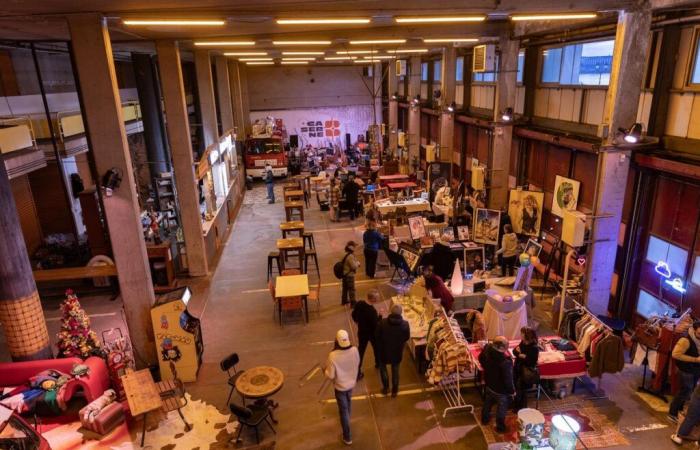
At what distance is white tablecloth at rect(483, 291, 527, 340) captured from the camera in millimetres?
8258

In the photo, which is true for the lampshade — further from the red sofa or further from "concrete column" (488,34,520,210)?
the red sofa

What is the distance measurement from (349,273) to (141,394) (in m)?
4.94

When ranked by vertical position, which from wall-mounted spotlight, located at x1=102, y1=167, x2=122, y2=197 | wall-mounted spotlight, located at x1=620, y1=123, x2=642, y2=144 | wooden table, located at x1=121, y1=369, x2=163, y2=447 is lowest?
wooden table, located at x1=121, y1=369, x2=163, y2=447

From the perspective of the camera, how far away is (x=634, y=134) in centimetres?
796

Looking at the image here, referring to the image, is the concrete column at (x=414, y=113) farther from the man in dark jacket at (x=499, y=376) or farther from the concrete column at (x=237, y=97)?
the man in dark jacket at (x=499, y=376)

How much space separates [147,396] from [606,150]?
8910 mm

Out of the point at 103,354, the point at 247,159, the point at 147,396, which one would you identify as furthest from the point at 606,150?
the point at 247,159

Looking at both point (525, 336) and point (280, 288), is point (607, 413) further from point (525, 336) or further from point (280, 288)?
point (280, 288)

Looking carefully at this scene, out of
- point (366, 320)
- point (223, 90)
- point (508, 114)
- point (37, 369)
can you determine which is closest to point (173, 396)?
point (37, 369)

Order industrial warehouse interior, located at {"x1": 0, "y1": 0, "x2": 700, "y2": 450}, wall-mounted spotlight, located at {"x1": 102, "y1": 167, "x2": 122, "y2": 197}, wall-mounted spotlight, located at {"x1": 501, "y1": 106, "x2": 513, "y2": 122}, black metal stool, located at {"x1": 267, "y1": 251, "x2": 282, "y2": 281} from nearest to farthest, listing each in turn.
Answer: industrial warehouse interior, located at {"x1": 0, "y1": 0, "x2": 700, "y2": 450} < wall-mounted spotlight, located at {"x1": 102, "y1": 167, "x2": 122, "y2": 197} < black metal stool, located at {"x1": 267, "y1": 251, "x2": 282, "y2": 281} < wall-mounted spotlight, located at {"x1": 501, "y1": 106, "x2": 513, "y2": 122}

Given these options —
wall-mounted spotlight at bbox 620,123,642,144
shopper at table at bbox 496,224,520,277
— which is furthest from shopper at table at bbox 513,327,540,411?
shopper at table at bbox 496,224,520,277

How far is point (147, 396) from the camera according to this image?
6898 millimetres

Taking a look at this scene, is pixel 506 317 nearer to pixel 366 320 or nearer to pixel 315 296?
pixel 366 320

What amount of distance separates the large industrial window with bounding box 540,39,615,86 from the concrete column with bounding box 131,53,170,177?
Result: 12.8 metres
